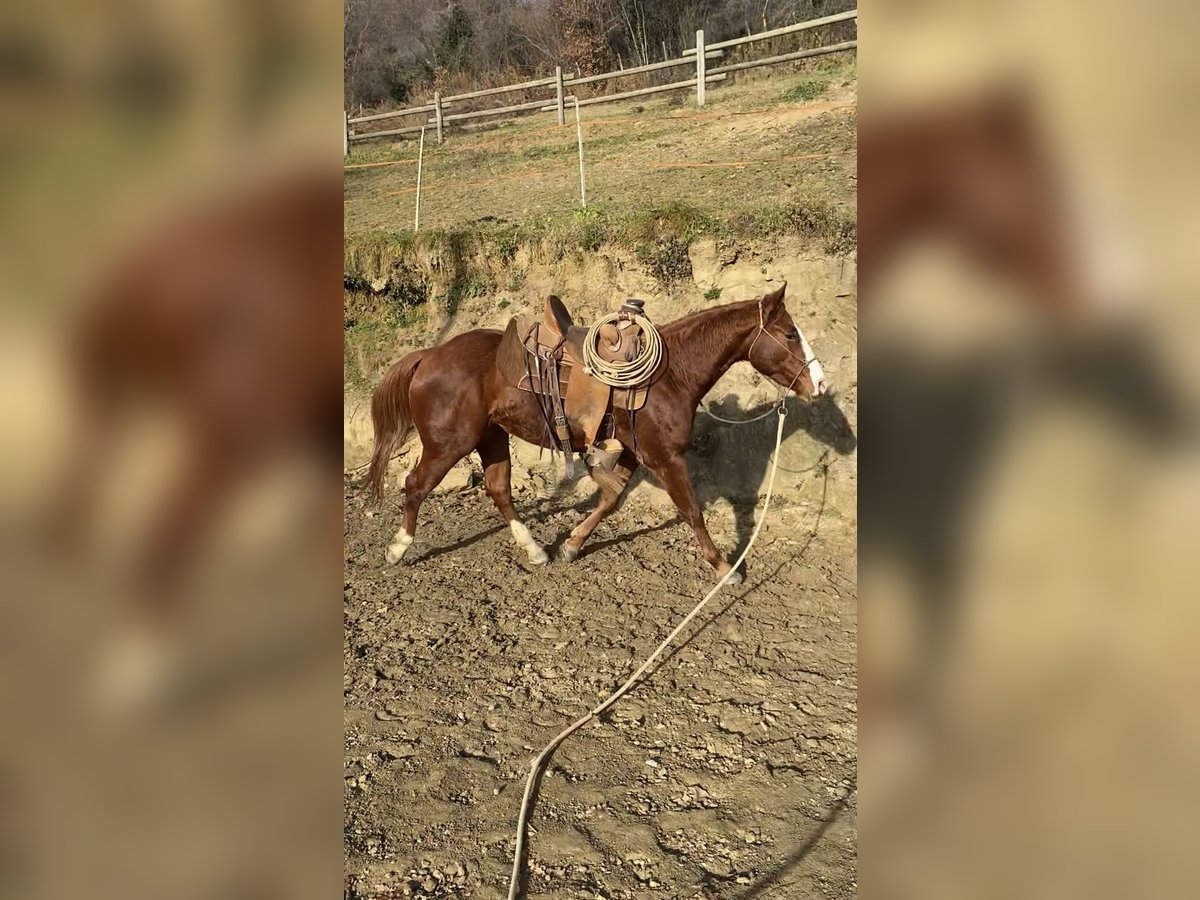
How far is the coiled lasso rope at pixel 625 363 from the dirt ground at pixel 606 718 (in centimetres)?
135

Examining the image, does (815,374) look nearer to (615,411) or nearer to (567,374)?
(615,411)

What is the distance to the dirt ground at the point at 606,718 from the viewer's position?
2428 millimetres

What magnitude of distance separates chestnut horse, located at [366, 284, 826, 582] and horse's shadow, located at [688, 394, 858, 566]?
94 cm

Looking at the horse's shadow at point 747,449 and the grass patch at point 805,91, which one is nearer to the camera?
the horse's shadow at point 747,449

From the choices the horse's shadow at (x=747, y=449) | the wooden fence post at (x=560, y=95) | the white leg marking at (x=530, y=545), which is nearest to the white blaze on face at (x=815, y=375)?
the horse's shadow at (x=747, y=449)

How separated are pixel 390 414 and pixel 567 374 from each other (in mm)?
1384

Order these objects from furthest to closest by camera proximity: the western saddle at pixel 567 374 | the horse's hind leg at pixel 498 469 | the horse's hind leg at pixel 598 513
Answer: the horse's hind leg at pixel 498 469 → the horse's hind leg at pixel 598 513 → the western saddle at pixel 567 374

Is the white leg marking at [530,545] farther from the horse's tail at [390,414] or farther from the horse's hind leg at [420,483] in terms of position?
the horse's tail at [390,414]

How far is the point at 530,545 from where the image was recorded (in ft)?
16.1

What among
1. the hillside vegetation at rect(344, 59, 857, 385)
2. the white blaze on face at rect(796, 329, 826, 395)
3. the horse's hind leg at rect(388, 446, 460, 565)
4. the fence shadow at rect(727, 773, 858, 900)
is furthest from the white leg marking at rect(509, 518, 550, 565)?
the hillside vegetation at rect(344, 59, 857, 385)
